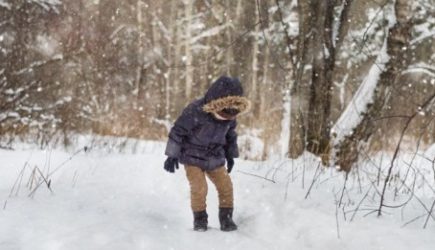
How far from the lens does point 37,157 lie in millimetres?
6086

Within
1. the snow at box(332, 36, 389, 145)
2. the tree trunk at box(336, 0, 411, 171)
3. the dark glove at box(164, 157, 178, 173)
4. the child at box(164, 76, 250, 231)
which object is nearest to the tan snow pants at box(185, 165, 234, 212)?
the child at box(164, 76, 250, 231)

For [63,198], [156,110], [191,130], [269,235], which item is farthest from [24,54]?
[156,110]

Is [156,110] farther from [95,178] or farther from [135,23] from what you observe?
[95,178]

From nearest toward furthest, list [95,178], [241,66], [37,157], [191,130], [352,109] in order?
[191,130], [95,178], [37,157], [352,109], [241,66]

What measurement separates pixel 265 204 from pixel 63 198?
67.7 inches

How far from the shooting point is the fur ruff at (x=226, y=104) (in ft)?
13.4

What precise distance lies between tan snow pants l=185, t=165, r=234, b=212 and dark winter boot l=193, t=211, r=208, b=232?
0.13 ft

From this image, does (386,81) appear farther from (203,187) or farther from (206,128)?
(203,187)

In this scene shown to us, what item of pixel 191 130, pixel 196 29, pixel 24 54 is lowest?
pixel 191 130

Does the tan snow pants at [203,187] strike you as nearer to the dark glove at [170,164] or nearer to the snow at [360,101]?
the dark glove at [170,164]

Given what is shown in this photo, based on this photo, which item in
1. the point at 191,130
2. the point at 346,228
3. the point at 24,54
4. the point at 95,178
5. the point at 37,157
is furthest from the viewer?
the point at 24,54

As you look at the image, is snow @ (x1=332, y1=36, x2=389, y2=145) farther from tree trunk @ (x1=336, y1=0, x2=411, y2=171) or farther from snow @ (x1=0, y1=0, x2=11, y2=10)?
snow @ (x1=0, y1=0, x2=11, y2=10)

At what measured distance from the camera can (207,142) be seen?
4246 millimetres

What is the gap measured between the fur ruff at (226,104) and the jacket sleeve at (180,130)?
130mm
